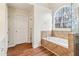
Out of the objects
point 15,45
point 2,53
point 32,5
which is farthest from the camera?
point 15,45

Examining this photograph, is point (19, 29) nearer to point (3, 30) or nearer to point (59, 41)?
point (3, 30)

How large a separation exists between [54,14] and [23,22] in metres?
0.67

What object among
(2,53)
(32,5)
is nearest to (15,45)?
(2,53)

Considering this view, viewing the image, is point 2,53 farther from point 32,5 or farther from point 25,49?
point 32,5

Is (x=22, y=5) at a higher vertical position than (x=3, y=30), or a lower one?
higher

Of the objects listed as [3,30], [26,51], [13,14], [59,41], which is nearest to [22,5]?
[13,14]

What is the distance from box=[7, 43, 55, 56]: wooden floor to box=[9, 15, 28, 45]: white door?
11 centimetres

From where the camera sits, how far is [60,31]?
214 cm

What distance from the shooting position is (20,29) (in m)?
2.11

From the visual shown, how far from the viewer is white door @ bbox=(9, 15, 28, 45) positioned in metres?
2.08

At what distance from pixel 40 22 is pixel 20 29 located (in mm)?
445

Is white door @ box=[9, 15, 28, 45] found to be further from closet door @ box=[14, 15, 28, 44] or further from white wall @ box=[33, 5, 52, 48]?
white wall @ box=[33, 5, 52, 48]

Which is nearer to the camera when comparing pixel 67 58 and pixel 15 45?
pixel 67 58

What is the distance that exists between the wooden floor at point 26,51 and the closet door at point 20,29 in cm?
11
